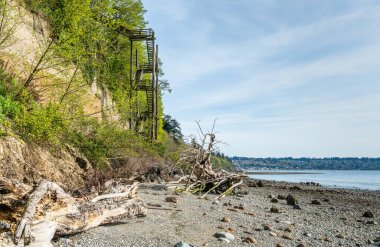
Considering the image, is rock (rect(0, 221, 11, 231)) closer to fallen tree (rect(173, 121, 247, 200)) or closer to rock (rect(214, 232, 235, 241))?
rock (rect(214, 232, 235, 241))

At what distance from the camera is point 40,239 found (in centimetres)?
450

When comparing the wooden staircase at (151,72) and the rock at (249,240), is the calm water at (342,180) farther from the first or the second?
the rock at (249,240)

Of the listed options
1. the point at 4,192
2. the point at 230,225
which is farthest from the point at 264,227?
the point at 4,192

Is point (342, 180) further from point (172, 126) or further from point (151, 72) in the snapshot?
point (151, 72)

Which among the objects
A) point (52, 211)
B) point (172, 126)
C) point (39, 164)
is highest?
point (172, 126)

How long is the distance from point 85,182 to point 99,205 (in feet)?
17.6

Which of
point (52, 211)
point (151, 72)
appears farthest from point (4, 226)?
point (151, 72)

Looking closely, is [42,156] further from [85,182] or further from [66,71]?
[66,71]

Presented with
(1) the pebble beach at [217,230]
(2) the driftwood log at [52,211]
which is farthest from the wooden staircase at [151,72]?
(2) the driftwood log at [52,211]

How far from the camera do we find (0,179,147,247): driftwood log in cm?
443

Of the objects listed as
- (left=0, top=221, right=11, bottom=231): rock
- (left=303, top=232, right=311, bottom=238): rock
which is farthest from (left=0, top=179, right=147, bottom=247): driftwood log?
(left=303, top=232, right=311, bottom=238): rock

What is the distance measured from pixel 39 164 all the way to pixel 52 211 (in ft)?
15.2

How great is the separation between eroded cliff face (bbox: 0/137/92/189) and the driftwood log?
10.0 feet

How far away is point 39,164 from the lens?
9.10m
